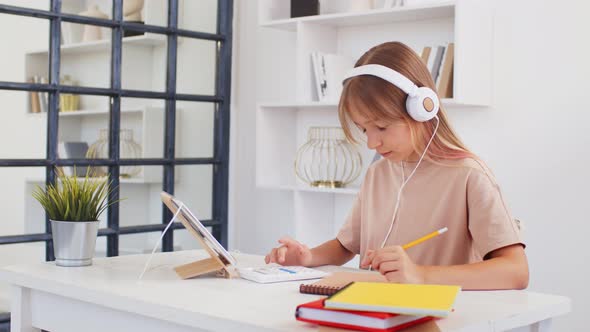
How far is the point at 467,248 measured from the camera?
78.3 inches

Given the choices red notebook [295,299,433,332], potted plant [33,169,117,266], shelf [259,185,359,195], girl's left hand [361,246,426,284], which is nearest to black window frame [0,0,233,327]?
shelf [259,185,359,195]

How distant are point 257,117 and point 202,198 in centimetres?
56

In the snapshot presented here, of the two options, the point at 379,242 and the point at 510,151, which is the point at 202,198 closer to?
the point at 510,151

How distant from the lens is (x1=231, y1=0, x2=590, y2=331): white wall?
296 cm

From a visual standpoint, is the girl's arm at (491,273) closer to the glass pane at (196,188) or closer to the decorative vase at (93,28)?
the decorative vase at (93,28)

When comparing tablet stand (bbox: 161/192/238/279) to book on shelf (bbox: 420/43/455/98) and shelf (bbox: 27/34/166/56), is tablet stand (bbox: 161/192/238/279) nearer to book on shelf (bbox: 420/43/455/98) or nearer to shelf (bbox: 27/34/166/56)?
book on shelf (bbox: 420/43/455/98)

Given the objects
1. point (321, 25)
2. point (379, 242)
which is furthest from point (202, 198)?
point (379, 242)

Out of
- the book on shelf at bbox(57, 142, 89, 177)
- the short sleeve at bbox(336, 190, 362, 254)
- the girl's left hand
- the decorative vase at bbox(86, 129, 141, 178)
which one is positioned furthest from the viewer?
the decorative vase at bbox(86, 129, 141, 178)

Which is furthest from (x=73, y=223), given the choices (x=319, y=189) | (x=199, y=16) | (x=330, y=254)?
(x=199, y=16)

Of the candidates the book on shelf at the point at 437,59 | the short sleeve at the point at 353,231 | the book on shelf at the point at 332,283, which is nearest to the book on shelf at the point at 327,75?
the book on shelf at the point at 437,59

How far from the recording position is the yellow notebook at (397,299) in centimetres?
125

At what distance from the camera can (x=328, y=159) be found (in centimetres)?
367

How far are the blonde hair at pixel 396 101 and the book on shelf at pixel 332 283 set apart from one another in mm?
359

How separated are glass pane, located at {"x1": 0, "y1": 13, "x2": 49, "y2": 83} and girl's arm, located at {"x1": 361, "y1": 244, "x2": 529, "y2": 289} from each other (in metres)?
2.04
